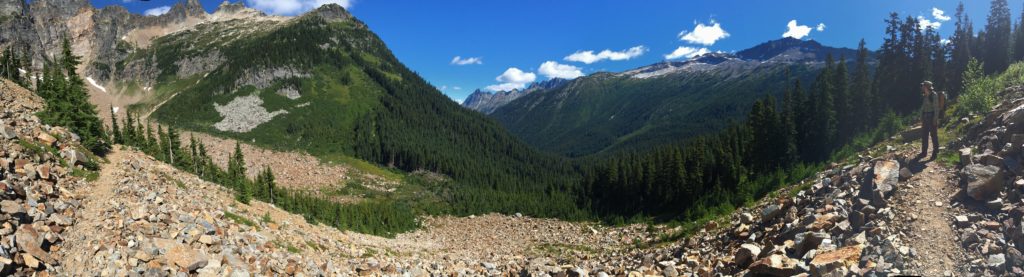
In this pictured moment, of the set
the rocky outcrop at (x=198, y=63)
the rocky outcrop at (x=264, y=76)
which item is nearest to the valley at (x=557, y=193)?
the rocky outcrop at (x=264, y=76)

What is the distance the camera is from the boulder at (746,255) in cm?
2172

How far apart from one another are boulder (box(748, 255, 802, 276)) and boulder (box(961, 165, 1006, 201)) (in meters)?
8.70

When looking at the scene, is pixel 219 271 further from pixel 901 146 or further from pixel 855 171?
pixel 901 146

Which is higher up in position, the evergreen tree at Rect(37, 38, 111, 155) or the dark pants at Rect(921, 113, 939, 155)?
the evergreen tree at Rect(37, 38, 111, 155)

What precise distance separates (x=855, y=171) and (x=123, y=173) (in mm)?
44760

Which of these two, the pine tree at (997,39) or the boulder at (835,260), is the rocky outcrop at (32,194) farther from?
the pine tree at (997,39)

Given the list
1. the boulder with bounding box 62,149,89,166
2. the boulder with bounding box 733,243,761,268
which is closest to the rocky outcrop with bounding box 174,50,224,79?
the boulder with bounding box 62,149,89,166

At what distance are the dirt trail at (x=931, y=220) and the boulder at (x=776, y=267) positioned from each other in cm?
357

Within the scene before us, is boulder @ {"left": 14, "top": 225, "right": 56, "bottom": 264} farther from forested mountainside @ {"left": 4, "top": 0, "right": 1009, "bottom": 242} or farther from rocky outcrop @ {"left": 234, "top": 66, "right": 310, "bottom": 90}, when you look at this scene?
rocky outcrop @ {"left": 234, "top": 66, "right": 310, "bottom": 90}

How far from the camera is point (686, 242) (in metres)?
33.2

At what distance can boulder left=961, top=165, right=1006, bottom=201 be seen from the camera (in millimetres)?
19438

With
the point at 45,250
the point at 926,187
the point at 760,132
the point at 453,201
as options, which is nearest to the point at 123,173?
the point at 45,250

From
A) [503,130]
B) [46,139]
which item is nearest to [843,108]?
[46,139]

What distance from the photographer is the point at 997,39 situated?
7388 cm
